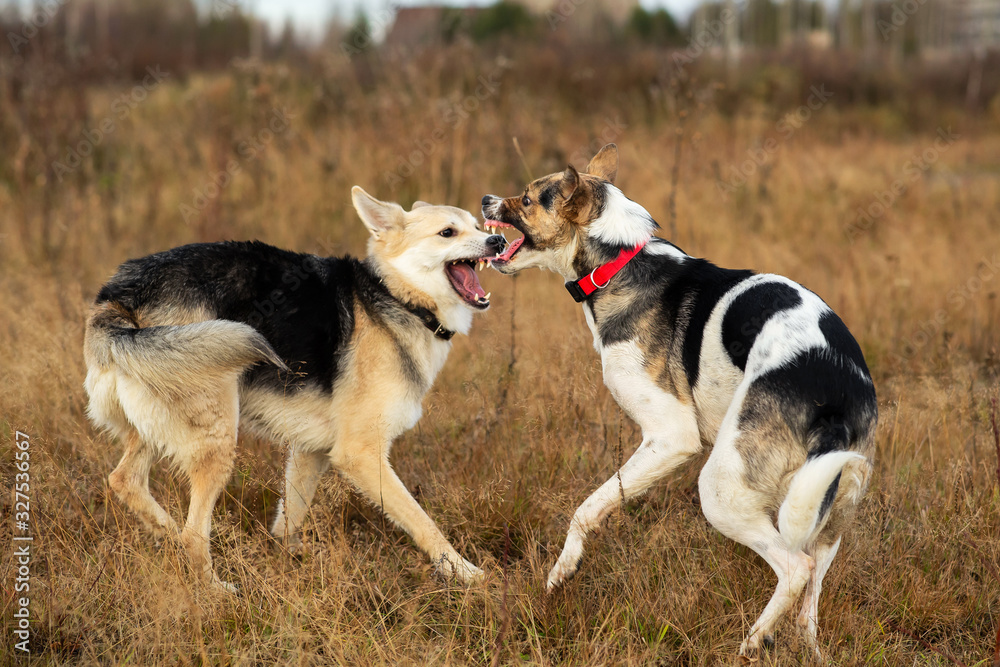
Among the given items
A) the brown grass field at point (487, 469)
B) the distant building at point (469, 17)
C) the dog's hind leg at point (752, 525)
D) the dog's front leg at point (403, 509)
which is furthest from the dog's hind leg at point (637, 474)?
the distant building at point (469, 17)

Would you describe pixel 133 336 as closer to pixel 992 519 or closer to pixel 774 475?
pixel 774 475

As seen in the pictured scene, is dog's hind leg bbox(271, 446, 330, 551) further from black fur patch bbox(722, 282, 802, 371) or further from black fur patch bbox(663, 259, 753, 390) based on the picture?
black fur patch bbox(722, 282, 802, 371)

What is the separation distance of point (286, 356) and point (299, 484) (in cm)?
73

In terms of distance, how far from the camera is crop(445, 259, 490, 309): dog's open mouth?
12.6 feet

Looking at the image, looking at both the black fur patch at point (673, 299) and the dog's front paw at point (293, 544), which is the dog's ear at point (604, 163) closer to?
the black fur patch at point (673, 299)

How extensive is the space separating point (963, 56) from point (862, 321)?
19081mm

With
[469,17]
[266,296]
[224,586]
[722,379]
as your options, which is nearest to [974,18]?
[469,17]

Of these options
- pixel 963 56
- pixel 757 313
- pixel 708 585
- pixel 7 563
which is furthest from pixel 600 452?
pixel 963 56

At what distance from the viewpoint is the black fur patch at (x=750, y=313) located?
9.45 feet

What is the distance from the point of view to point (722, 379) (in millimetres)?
2965

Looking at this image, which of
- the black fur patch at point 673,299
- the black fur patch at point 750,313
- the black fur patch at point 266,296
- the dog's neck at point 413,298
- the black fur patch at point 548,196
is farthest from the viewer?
the dog's neck at point 413,298

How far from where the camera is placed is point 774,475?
2.65m

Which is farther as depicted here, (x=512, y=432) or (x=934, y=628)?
(x=512, y=432)

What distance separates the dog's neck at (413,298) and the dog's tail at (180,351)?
3.19 ft
